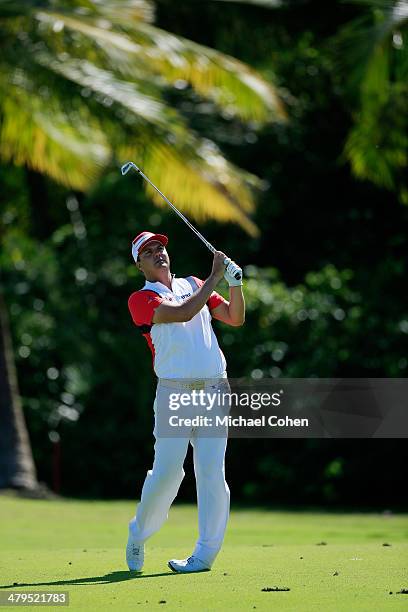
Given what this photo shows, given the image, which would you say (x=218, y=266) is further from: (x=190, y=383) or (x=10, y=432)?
(x=10, y=432)

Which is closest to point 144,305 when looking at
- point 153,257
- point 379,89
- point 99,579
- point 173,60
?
point 153,257

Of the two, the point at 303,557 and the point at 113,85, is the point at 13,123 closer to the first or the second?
the point at 113,85

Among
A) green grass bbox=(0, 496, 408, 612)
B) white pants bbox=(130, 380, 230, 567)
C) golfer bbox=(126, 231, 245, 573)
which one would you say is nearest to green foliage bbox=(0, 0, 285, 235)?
green grass bbox=(0, 496, 408, 612)

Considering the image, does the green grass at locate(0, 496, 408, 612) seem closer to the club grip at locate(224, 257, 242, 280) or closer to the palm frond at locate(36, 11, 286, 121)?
the club grip at locate(224, 257, 242, 280)

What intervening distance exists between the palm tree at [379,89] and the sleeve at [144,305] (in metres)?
7.52

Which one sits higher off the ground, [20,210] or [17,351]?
[20,210]

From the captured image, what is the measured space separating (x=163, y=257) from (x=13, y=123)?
24.7 feet

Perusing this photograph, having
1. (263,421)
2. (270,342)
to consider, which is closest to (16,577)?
(263,421)

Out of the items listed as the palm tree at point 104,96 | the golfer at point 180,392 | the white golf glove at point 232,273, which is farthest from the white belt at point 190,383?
the palm tree at point 104,96

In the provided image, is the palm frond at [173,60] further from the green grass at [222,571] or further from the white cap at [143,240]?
the white cap at [143,240]

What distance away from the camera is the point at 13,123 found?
47.5 ft

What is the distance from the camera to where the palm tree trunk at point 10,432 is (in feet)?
53.1

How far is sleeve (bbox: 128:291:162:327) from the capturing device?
718 cm

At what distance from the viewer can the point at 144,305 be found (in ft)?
23.6
